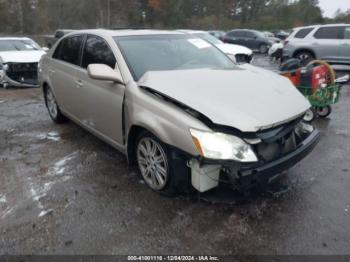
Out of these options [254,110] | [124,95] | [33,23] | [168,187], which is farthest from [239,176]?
[33,23]

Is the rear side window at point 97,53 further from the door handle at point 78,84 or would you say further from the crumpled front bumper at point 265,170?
the crumpled front bumper at point 265,170

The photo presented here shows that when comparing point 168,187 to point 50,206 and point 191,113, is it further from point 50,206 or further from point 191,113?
point 50,206

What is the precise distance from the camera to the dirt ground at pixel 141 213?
8.17 feet

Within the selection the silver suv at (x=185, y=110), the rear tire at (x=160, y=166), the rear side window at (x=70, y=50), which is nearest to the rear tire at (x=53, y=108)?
the rear side window at (x=70, y=50)

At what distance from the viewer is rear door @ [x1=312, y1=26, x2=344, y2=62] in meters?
11.2

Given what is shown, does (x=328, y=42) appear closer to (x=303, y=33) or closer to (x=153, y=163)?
(x=303, y=33)

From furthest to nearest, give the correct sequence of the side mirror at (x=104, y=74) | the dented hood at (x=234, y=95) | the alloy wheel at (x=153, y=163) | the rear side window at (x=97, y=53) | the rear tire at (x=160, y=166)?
the rear side window at (x=97, y=53) → the side mirror at (x=104, y=74) → the alloy wheel at (x=153, y=163) → the rear tire at (x=160, y=166) → the dented hood at (x=234, y=95)

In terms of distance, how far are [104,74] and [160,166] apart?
1.11m

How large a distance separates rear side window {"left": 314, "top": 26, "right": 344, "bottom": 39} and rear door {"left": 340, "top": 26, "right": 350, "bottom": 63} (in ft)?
0.45

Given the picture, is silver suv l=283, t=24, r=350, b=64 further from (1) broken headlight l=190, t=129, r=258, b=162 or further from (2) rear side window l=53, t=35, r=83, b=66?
(1) broken headlight l=190, t=129, r=258, b=162

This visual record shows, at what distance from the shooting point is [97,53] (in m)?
3.77

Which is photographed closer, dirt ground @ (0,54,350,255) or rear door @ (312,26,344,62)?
dirt ground @ (0,54,350,255)

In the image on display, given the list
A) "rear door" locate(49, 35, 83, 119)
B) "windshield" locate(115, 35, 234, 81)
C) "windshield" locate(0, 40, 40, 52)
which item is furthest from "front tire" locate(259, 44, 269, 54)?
"rear door" locate(49, 35, 83, 119)

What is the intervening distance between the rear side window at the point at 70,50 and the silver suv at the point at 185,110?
4cm
